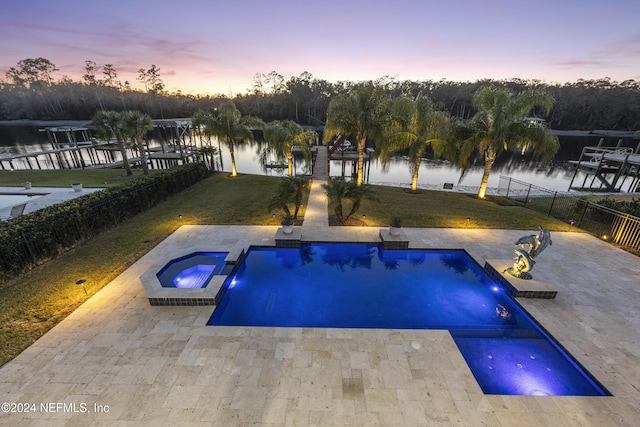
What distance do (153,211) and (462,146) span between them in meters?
19.7

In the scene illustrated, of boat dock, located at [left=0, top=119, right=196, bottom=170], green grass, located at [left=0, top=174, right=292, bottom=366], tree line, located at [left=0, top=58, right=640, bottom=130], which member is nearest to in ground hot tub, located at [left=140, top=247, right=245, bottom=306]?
green grass, located at [left=0, top=174, right=292, bottom=366]

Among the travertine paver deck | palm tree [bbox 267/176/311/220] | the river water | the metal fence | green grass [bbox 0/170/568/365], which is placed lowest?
the river water

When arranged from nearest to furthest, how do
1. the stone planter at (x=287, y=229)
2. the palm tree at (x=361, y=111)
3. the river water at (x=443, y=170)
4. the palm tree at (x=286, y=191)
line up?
the stone planter at (x=287, y=229)
the palm tree at (x=286, y=191)
the palm tree at (x=361, y=111)
the river water at (x=443, y=170)

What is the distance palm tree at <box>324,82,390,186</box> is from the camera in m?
15.2

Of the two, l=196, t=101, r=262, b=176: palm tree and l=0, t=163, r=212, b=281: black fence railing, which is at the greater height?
l=196, t=101, r=262, b=176: palm tree

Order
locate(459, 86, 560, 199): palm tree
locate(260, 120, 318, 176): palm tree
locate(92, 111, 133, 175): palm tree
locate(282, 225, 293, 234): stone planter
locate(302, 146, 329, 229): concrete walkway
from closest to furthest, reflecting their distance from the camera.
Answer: locate(282, 225, 293, 234): stone planter
locate(302, 146, 329, 229): concrete walkway
locate(459, 86, 560, 199): palm tree
locate(260, 120, 318, 176): palm tree
locate(92, 111, 133, 175): palm tree

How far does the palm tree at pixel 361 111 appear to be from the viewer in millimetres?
15234

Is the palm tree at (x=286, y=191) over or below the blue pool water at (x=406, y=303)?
over

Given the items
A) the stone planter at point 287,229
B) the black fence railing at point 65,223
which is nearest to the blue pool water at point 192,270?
the stone planter at point 287,229

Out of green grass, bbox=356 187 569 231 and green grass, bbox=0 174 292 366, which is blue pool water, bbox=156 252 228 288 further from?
green grass, bbox=356 187 569 231

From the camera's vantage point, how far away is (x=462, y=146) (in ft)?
54.7

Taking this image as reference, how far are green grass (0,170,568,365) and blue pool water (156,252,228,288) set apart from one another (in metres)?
1.72

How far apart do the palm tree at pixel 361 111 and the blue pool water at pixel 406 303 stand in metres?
6.36

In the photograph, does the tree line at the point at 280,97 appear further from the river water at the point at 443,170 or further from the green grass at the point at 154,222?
the green grass at the point at 154,222
